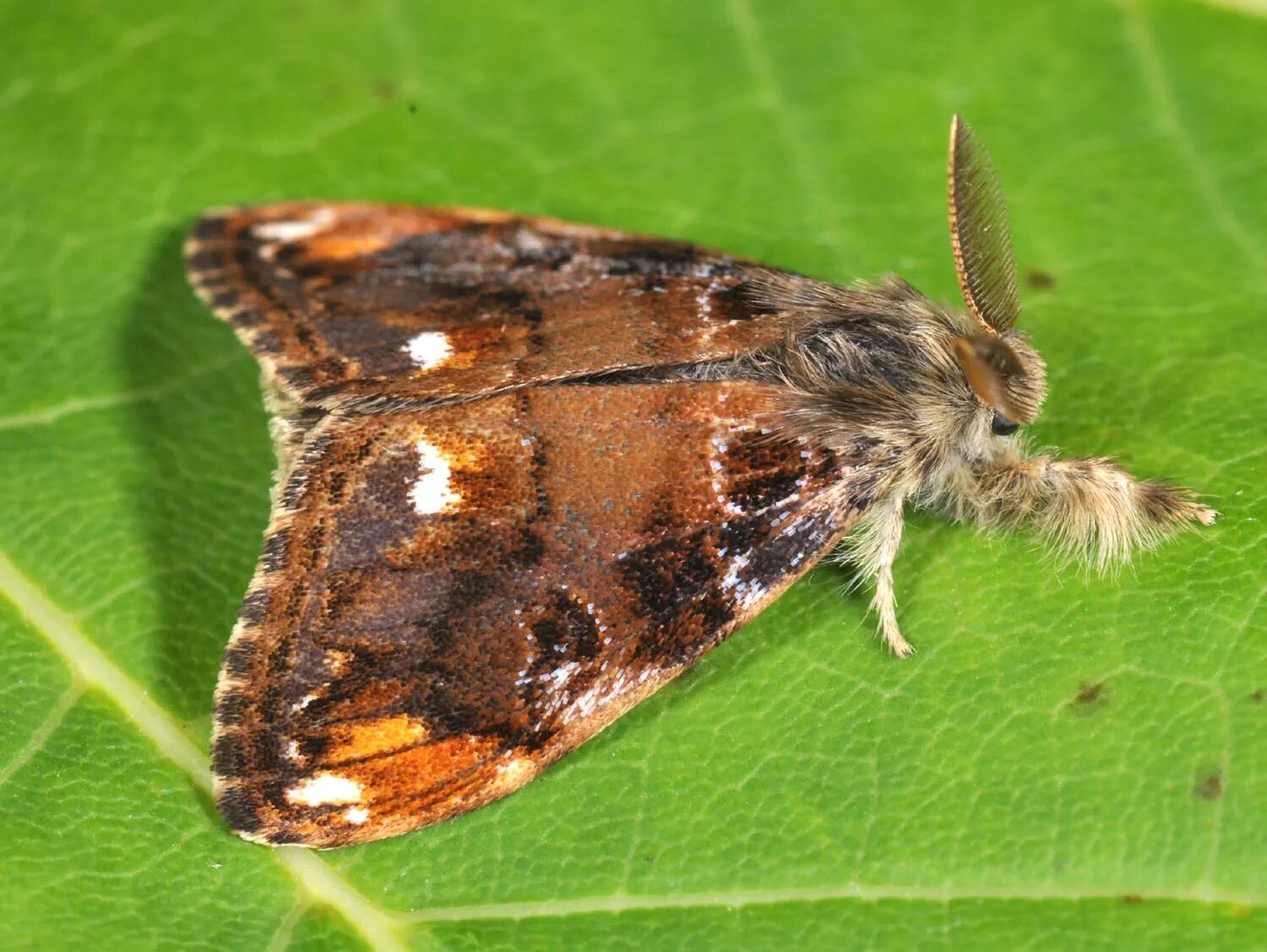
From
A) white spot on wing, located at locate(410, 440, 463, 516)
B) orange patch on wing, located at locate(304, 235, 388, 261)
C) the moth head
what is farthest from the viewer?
orange patch on wing, located at locate(304, 235, 388, 261)

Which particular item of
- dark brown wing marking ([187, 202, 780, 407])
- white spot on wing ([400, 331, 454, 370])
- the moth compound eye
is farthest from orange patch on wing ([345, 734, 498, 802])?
the moth compound eye

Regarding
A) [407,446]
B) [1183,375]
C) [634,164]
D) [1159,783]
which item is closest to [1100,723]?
[1159,783]

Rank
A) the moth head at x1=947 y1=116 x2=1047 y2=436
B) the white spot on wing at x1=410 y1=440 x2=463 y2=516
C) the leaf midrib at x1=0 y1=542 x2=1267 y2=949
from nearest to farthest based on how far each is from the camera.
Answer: the leaf midrib at x1=0 y1=542 x2=1267 y2=949 < the white spot on wing at x1=410 y1=440 x2=463 y2=516 < the moth head at x1=947 y1=116 x2=1047 y2=436

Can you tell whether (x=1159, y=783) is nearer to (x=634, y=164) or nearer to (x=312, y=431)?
(x=312, y=431)

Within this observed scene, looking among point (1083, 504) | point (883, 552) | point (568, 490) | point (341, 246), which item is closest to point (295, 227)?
point (341, 246)

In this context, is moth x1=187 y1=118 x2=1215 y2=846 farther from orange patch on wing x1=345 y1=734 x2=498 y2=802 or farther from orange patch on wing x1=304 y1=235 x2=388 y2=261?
orange patch on wing x1=304 y1=235 x2=388 y2=261

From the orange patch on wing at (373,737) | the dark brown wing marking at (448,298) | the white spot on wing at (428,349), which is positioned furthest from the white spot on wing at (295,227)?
the orange patch on wing at (373,737)

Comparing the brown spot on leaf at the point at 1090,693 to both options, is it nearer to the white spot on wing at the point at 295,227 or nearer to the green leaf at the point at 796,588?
the green leaf at the point at 796,588

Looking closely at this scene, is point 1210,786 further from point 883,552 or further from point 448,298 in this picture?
point 448,298
